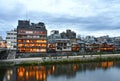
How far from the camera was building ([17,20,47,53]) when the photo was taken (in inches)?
3539

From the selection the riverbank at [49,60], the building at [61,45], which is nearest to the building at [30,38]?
the building at [61,45]

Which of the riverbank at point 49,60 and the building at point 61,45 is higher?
the building at point 61,45

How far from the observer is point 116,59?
78.2m

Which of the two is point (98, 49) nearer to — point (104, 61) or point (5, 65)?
point (104, 61)

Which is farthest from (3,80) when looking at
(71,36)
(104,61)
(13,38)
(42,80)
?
(71,36)

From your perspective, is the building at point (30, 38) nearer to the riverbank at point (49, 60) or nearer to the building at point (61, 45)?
the building at point (61, 45)

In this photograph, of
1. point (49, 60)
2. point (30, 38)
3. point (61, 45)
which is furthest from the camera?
point (61, 45)

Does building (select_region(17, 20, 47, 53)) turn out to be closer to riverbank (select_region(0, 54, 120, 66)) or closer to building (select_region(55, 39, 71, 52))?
building (select_region(55, 39, 71, 52))

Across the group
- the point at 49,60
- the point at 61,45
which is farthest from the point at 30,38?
the point at 49,60

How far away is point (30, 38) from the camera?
91312mm

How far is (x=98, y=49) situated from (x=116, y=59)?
39.3 m

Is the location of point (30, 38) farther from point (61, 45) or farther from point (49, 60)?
point (49, 60)

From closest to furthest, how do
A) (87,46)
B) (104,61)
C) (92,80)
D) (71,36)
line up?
1. (92,80)
2. (104,61)
3. (87,46)
4. (71,36)

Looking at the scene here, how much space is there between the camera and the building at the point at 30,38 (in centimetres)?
8989
